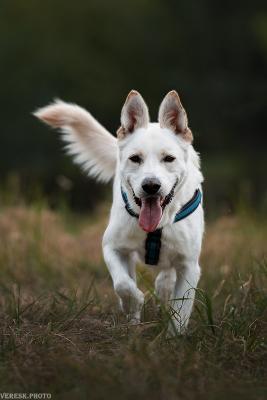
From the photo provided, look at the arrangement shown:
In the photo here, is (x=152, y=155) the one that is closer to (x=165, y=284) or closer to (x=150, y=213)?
(x=150, y=213)

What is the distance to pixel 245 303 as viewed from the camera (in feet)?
20.0

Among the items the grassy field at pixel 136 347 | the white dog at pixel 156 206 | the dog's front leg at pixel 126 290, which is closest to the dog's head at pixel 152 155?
the white dog at pixel 156 206

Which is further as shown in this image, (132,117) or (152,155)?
(132,117)

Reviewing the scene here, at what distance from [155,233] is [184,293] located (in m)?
0.44

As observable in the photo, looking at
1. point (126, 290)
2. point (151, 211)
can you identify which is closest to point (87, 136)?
point (151, 211)

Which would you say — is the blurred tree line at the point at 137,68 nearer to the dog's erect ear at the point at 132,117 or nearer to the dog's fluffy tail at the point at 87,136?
the dog's fluffy tail at the point at 87,136

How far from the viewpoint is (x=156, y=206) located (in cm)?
568

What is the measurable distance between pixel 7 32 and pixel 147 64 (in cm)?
576

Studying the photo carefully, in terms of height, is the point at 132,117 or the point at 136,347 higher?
the point at 132,117

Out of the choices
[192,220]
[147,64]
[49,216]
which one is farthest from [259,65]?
[192,220]

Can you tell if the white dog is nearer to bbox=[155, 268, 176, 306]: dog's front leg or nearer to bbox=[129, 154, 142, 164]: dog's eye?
bbox=[129, 154, 142, 164]: dog's eye

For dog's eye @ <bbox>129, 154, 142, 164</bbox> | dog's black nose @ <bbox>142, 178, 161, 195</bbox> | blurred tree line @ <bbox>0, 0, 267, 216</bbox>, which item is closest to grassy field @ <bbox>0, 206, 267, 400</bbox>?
dog's black nose @ <bbox>142, 178, 161, 195</bbox>

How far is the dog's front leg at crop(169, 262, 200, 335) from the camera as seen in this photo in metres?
5.64

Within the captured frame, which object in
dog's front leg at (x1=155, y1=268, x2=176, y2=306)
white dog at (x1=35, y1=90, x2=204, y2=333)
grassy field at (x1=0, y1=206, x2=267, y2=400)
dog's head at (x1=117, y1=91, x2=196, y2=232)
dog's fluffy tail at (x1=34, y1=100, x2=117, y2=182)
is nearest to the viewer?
grassy field at (x1=0, y1=206, x2=267, y2=400)
